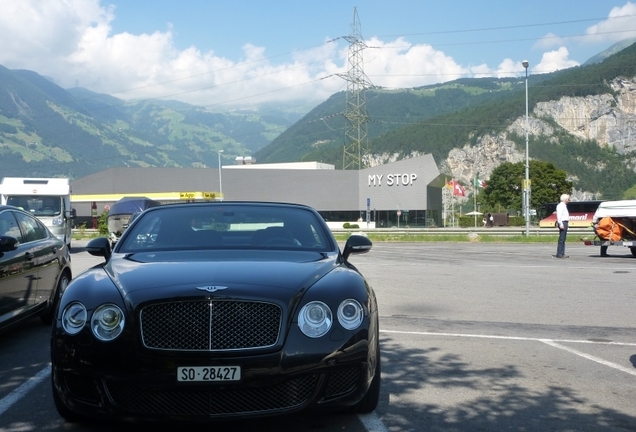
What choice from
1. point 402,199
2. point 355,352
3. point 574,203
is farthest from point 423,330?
point 402,199

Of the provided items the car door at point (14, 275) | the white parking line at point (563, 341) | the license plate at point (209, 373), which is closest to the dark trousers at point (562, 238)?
the white parking line at point (563, 341)

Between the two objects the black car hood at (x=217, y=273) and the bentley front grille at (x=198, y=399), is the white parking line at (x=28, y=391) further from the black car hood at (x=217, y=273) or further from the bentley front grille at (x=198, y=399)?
the black car hood at (x=217, y=273)

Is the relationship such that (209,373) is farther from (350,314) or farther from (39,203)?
(39,203)

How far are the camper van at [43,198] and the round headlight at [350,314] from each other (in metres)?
20.4

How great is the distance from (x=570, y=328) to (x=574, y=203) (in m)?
60.7

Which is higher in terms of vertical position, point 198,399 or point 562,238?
point 562,238

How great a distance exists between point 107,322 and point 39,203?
830 inches

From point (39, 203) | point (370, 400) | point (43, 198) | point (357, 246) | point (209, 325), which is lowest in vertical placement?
point (370, 400)

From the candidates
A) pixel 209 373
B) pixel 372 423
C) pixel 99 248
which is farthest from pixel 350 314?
pixel 99 248

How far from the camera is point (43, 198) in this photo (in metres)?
23.9

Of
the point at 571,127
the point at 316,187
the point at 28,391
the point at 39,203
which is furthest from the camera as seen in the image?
the point at 571,127

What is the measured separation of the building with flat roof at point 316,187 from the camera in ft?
262

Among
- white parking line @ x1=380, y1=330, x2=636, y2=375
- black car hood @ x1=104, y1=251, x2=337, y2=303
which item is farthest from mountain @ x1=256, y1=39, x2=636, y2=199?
black car hood @ x1=104, y1=251, x2=337, y2=303

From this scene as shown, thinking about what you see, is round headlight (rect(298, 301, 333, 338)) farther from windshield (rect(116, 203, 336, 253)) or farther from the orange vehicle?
the orange vehicle
